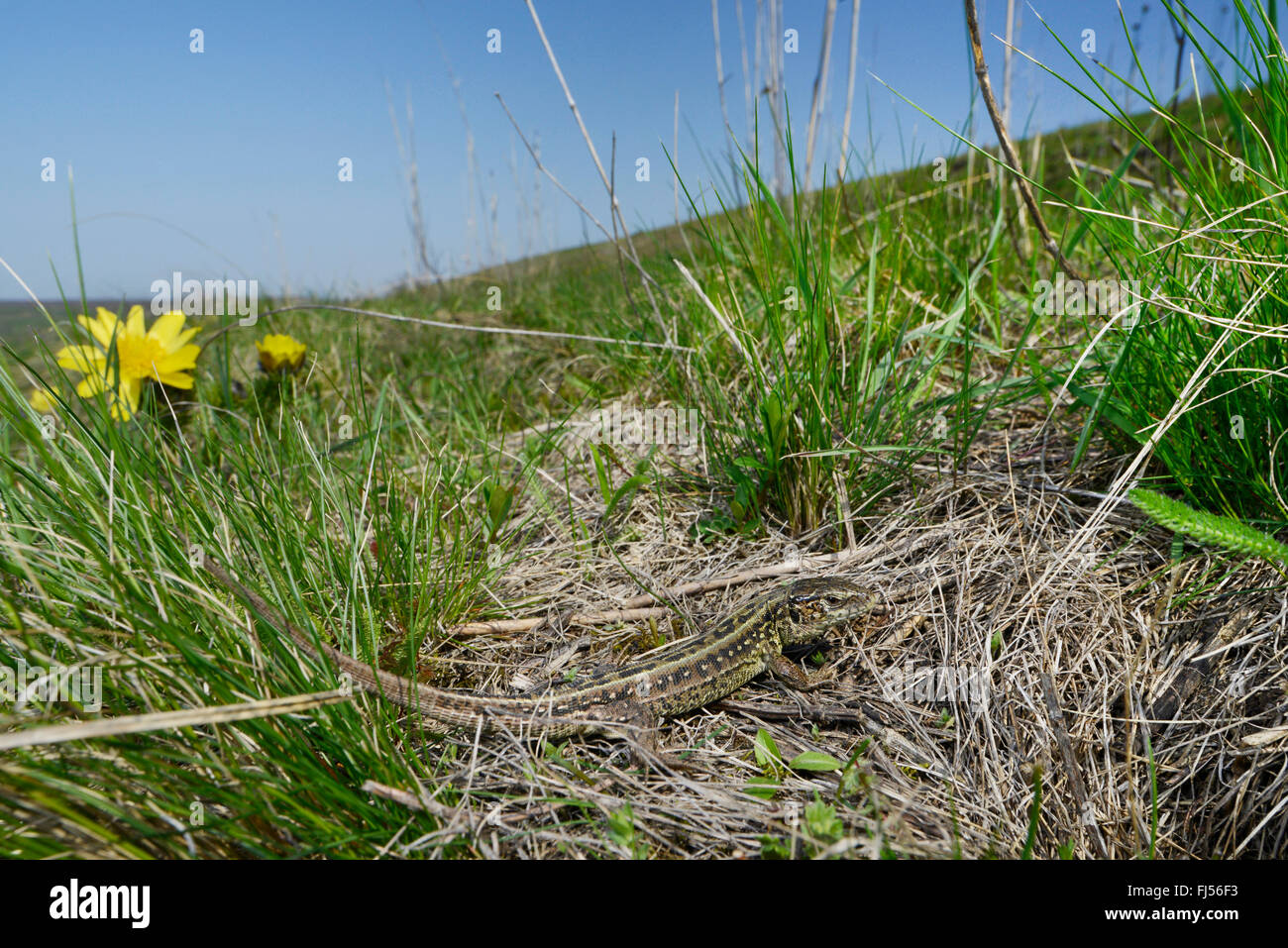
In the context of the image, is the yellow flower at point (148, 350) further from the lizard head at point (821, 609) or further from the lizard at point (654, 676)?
the lizard head at point (821, 609)

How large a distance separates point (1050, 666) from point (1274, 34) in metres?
2.32

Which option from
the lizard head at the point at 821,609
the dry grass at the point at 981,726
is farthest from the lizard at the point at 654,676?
the dry grass at the point at 981,726

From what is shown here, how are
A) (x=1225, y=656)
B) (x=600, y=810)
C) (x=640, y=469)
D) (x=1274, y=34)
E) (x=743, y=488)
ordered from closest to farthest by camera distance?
(x=600, y=810) → (x=1225, y=656) → (x=1274, y=34) → (x=743, y=488) → (x=640, y=469)

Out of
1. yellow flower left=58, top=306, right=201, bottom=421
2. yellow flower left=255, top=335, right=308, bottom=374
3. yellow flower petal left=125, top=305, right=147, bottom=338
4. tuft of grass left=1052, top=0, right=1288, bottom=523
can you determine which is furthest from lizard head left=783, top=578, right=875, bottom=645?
yellow flower petal left=125, top=305, right=147, bottom=338

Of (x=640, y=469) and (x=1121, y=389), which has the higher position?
(x=1121, y=389)

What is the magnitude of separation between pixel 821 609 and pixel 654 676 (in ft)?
2.43

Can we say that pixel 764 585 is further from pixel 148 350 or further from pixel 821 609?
pixel 148 350

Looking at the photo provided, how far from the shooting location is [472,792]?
200 cm

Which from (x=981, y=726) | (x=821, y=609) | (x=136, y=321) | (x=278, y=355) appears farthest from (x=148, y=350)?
(x=981, y=726)

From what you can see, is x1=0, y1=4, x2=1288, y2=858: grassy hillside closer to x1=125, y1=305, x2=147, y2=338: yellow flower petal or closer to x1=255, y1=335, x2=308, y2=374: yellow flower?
x1=255, y1=335, x2=308, y2=374: yellow flower

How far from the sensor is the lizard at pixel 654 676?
7.20 ft

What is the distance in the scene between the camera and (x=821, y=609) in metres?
2.68

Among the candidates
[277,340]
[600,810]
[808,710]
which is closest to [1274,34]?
[808,710]

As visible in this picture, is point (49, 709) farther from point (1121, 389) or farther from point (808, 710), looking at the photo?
point (1121, 389)
